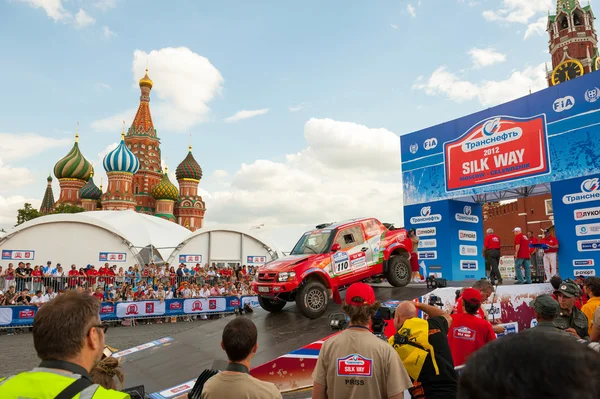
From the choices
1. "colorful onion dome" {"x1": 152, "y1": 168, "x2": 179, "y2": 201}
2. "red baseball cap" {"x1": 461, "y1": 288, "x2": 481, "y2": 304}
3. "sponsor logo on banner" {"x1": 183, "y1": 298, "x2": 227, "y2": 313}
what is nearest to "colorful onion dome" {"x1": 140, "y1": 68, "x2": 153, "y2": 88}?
"colorful onion dome" {"x1": 152, "y1": 168, "x2": 179, "y2": 201}

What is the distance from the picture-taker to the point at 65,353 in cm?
197

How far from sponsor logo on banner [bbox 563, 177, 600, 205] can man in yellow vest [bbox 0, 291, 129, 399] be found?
1604 cm

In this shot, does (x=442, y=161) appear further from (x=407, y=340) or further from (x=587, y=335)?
(x=407, y=340)

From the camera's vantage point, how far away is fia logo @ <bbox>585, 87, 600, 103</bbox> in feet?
45.9

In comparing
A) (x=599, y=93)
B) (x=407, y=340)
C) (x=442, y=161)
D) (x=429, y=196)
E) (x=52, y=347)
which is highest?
(x=599, y=93)

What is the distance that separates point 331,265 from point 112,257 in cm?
2326

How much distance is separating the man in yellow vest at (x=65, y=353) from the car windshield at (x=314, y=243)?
352 inches

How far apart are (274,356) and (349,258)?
3.98m

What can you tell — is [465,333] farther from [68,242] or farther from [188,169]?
[188,169]

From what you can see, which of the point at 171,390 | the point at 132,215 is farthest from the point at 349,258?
the point at 132,215

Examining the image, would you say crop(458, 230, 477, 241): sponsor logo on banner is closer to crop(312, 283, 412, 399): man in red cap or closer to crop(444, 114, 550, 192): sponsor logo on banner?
crop(444, 114, 550, 192): sponsor logo on banner

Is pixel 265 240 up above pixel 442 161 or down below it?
below

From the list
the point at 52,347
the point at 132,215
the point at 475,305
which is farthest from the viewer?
the point at 132,215

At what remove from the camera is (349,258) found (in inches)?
436
